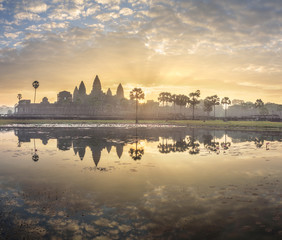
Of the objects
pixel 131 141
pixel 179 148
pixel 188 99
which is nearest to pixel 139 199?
pixel 179 148

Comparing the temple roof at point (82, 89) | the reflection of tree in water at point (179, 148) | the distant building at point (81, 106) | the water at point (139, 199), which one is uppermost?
the temple roof at point (82, 89)

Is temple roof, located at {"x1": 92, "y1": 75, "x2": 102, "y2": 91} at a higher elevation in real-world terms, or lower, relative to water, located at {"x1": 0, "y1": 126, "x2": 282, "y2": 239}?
higher

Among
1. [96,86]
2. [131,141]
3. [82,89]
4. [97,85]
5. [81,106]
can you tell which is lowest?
[131,141]

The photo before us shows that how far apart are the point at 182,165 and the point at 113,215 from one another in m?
8.02

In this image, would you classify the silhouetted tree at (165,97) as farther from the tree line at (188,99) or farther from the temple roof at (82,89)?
the temple roof at (82,89)

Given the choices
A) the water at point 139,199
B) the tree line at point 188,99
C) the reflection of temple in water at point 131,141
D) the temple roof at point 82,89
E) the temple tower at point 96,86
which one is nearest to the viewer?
the water at point 139,199

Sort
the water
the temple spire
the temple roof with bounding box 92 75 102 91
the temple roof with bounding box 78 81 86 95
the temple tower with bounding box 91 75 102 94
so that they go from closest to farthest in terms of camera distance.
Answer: the water → the temple tower with bounding box 91 75 102 94 → the temple spire → the temple roof with bounding box 92 75 102 91 → the temple roof with bounding box 78 81 86 95

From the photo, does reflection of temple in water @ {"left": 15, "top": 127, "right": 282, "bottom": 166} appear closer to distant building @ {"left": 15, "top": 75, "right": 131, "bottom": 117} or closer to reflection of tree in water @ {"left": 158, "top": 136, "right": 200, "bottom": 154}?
reflection of tree in water @ {"left": 158, "top": 136, "right": 200, "bottom": 154}

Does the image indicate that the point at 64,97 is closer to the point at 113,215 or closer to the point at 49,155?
the point at 49,155

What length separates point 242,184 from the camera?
1053 centimetres

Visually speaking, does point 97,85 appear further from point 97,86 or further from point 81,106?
point 81,106

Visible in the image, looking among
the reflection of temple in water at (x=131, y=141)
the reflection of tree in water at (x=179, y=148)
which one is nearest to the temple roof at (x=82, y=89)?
the reflection of temple in water at (x=131, y=141)

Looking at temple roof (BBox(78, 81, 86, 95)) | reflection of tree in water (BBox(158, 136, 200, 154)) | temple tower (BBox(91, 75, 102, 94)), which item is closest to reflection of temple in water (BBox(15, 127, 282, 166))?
reflection of tree in water (BBox(158, 136, 200, 154))

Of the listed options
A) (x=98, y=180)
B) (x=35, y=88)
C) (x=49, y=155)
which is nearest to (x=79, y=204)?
(x=98, y=180)
